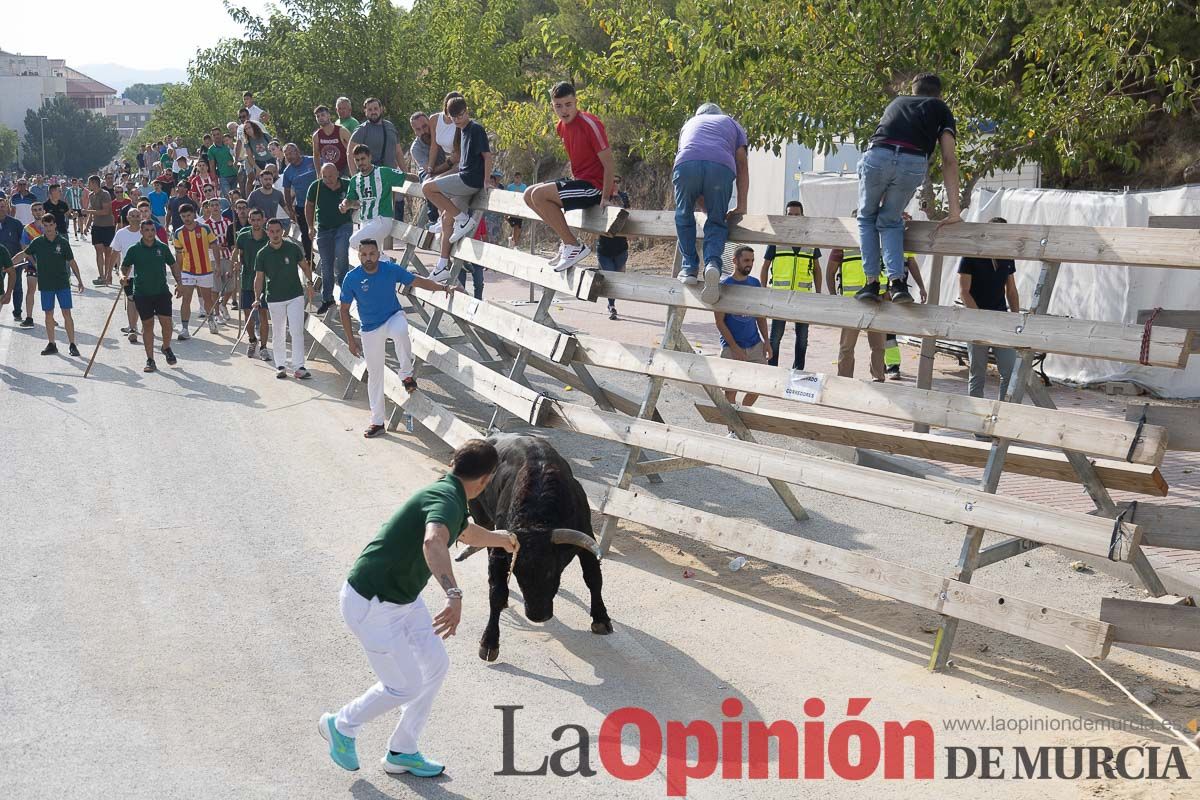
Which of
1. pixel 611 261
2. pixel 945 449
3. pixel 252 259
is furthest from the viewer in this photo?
pixel 252 259

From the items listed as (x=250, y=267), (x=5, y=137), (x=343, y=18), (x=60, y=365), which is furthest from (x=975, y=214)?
(x=5, y=137)

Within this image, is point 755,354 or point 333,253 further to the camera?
point 333,253

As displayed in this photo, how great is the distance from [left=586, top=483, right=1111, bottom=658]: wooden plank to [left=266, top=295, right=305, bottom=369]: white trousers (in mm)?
7527

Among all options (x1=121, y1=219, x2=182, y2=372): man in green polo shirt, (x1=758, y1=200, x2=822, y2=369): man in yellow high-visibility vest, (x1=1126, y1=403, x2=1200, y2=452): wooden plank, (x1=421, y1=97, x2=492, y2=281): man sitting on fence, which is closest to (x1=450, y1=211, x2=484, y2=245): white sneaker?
(x1=421, y1=97, x2=492, y2=281): man sitting on fence

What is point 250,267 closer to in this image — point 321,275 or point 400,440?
point 321,275

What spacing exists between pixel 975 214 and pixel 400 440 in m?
9.59

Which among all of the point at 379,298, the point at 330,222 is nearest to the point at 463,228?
the point at 379,298

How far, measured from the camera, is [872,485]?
23.2ft

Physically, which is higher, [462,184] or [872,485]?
[462,184]

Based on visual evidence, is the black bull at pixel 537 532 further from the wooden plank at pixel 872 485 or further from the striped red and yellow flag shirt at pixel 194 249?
the striped red and yellow flag shirt at pixel 194 249

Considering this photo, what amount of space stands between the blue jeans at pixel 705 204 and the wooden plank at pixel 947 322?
0.28 m

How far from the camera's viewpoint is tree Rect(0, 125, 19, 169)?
115 meters

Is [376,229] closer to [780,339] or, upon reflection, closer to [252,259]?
[252,259]

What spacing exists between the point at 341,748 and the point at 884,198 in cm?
471
